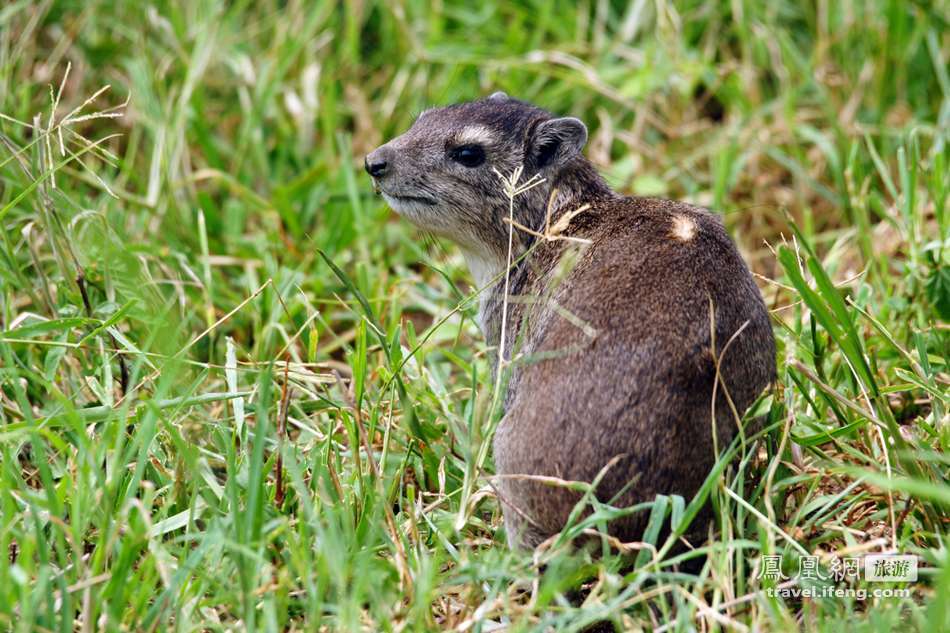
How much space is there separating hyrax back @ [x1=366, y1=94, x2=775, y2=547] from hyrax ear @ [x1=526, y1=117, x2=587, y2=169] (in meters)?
0.36

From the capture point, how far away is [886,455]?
3.71 m

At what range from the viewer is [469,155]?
4625 mm

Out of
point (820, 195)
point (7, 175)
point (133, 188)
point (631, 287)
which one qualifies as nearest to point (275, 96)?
point (133, 188)

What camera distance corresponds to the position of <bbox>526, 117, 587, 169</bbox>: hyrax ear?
15.2 ft

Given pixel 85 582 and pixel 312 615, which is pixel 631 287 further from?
pixel 85 582

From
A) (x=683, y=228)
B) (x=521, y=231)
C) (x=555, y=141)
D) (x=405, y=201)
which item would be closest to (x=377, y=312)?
(x=405, y=201)

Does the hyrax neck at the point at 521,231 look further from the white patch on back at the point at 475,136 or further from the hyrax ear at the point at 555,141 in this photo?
the white patch on back at the point at 475,136

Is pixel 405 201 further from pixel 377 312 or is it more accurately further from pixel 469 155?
pixel 377 312

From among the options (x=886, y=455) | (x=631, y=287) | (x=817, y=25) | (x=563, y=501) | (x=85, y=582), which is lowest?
(x=85, y=582)

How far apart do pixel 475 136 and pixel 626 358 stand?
58.8 inches

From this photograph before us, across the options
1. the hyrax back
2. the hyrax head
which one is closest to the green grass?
the hyrax back

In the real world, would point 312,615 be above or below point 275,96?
below

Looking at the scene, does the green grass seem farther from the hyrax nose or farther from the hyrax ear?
the hyrax ear

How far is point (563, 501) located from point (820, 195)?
388cm
